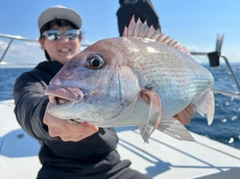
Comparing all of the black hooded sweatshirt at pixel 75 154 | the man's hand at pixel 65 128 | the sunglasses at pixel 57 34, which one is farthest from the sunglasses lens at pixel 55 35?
the man's hand at pixel 65 128

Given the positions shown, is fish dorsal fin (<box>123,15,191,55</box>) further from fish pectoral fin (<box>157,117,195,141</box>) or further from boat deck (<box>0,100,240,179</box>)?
boat deck (<box>0,100,240,179</box>)

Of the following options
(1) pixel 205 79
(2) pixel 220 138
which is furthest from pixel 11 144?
(2) pixel 220 138

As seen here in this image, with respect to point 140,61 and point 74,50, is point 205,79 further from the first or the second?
point 74,50

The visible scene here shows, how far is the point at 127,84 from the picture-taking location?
2.88 feet

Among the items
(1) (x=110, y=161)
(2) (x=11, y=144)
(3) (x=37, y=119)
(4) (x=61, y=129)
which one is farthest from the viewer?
(2) (x=11, y=144)

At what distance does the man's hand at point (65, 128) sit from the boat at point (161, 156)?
1348 millimetres

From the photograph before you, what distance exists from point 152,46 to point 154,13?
0.99 meters

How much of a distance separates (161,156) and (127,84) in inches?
75.6

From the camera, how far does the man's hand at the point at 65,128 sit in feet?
3.19

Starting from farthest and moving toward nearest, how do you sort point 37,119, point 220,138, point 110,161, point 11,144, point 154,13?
point 220,138 < point 11,144 < point 154,13 < point 110,161 < point 37,119

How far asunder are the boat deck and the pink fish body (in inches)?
51.1

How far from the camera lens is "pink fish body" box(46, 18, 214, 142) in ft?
2.63

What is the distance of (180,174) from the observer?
7.18 feet

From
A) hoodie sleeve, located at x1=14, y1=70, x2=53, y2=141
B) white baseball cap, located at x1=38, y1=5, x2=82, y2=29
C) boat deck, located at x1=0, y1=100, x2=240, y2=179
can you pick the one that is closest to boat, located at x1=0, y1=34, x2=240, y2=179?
boat deck, located at x1=0, y1=100, x2=240, y2=179
